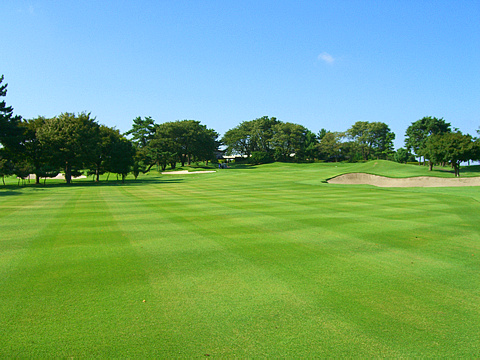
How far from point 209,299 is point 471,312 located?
4260mm

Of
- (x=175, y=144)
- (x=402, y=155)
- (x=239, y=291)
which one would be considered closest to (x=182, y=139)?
(x=175, y=144)

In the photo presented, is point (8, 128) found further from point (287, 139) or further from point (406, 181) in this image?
point (287, 139)

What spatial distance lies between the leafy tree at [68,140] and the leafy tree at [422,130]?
6875cm

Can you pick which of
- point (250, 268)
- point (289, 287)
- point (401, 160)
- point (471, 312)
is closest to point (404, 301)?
point (471, 312)

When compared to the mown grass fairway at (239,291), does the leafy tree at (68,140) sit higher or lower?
higher

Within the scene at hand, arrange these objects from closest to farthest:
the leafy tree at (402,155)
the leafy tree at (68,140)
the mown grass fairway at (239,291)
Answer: the mown grass fairway at (239,291)
the leafy tree at (68,140)
the leafy tree at (402,155)

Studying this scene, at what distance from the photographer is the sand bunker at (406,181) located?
37969 mm

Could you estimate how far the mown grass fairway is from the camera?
4.08m

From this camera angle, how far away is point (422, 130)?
3054 inches

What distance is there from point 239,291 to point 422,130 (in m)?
86.2

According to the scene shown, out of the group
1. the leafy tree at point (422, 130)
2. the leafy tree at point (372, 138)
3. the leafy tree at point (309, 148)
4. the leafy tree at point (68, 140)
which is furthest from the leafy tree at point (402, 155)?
the leafy tree at point (68, 140)

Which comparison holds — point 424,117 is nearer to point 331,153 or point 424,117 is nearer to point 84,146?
point 331,153

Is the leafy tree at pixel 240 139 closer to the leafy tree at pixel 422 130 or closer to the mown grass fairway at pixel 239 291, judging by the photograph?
the leafy tree at pixel 422 130

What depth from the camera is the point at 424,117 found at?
76938 mm
